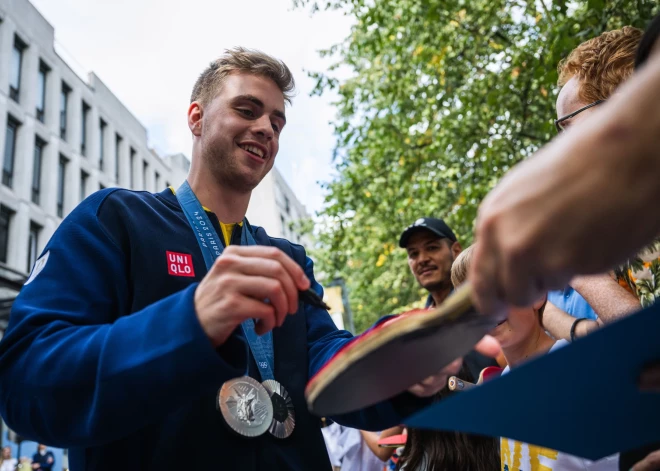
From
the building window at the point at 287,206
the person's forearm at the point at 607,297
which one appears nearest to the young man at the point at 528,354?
the person's forearm at the point at 607,297

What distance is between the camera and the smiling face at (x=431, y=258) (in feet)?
17.2

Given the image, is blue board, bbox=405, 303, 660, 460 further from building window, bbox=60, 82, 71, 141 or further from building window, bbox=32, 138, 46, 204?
building window, bbox=60, 82, 71, 141

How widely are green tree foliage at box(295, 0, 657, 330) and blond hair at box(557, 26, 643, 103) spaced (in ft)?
10.5

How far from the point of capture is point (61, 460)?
19.8m

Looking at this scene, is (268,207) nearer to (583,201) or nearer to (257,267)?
(257,267)

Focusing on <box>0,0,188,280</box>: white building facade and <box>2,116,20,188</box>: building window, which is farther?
<box>0,0,188,280</box>: white building facade

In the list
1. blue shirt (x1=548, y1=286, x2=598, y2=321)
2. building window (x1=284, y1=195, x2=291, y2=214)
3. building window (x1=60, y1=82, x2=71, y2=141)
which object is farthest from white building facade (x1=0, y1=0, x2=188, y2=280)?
building window (x1=284, y1=195, x2=291, y2=214)

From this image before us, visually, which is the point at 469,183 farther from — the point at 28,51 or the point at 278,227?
the point at 278,227

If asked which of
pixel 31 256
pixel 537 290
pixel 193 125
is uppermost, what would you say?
pixel 31 256

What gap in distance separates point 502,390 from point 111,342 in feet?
2.69

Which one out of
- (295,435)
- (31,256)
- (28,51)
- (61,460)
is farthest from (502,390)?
(28,51)

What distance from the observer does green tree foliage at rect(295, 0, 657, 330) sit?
8320 mm

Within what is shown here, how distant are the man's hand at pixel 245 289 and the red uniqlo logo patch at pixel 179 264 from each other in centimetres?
65

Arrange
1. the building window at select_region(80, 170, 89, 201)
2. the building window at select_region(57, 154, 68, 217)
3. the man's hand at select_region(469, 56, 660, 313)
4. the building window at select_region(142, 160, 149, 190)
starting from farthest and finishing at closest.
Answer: the building window at select_region(142, 160, 149, 190), the building window at select_region(80, 170, 89, 201), the building window at select_region(57, 154, 68, 217), the man's hand at select_region(469, 56, 660, 313)
